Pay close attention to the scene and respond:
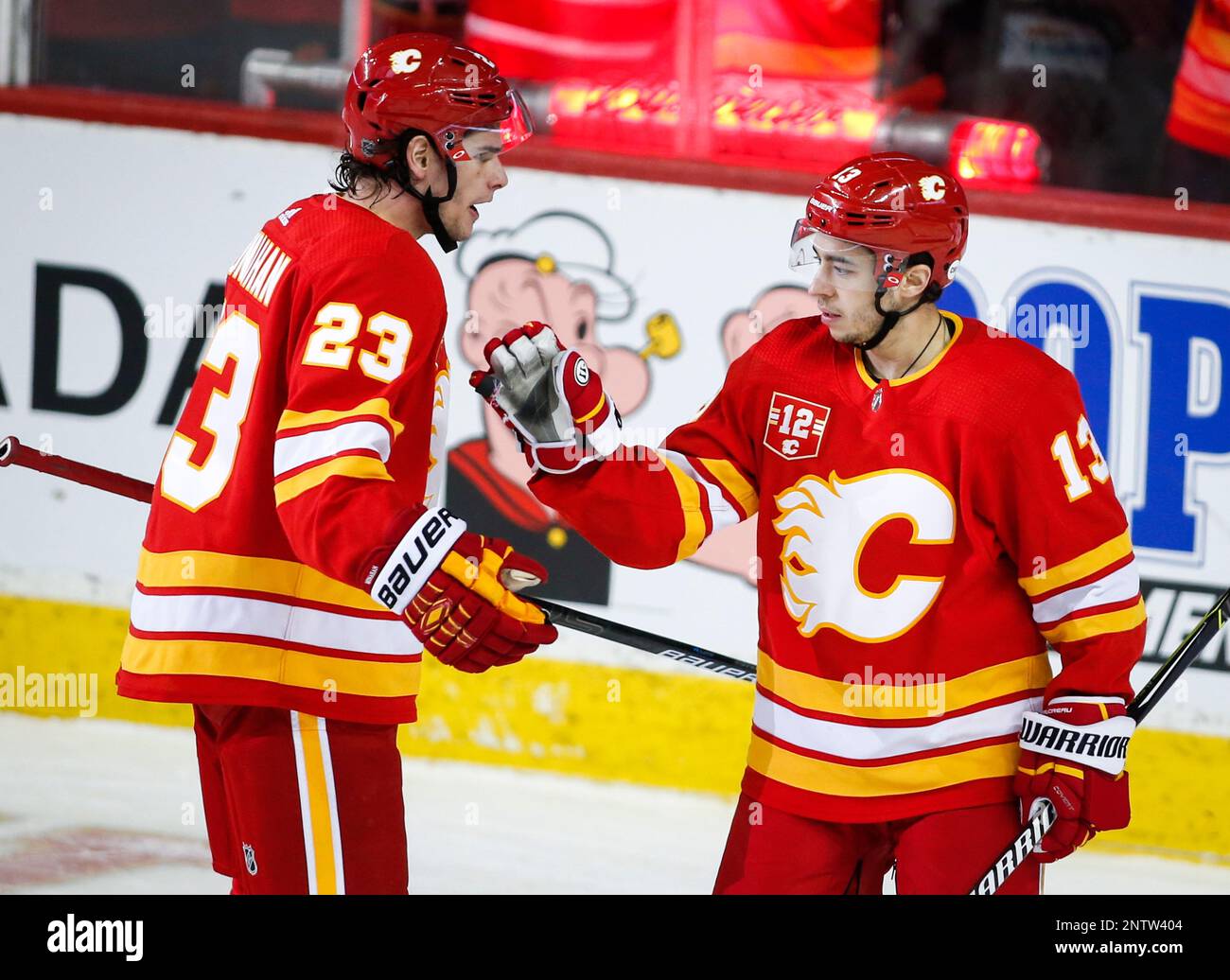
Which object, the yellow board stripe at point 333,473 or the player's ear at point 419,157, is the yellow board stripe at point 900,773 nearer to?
the yellow board stripe at point 333,473

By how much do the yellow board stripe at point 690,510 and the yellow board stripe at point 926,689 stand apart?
0.23 m

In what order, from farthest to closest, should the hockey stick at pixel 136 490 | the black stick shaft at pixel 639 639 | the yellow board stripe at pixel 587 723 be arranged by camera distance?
the yellow board stripe at pixel 587 723
the hockey stick at pixel 136 490
the black stick shaft at pixel 639 639

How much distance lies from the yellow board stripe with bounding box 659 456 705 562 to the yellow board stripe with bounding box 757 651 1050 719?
0.23 metres

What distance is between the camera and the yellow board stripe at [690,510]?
237cm

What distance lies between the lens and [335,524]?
79.7 inches

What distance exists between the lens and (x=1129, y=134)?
4355mm

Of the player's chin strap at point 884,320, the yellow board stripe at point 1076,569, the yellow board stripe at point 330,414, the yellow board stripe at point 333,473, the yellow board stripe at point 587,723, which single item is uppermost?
the player's chin strap at point 884,320

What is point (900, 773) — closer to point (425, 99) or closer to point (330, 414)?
point (330, 414)

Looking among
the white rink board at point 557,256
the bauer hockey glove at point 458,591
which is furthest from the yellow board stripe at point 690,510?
the white rink board at point 557,256

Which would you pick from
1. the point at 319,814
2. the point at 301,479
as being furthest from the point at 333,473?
the point at 319,814

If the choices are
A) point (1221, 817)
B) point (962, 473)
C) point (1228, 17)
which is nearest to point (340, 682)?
point (962, 473)

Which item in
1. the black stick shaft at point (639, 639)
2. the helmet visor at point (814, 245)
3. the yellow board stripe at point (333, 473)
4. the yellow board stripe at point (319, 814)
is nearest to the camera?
the yellow board stripe at point (333, 473)

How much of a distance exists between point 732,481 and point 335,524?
2.10 ft

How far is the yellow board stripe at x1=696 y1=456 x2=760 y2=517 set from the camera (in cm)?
241
